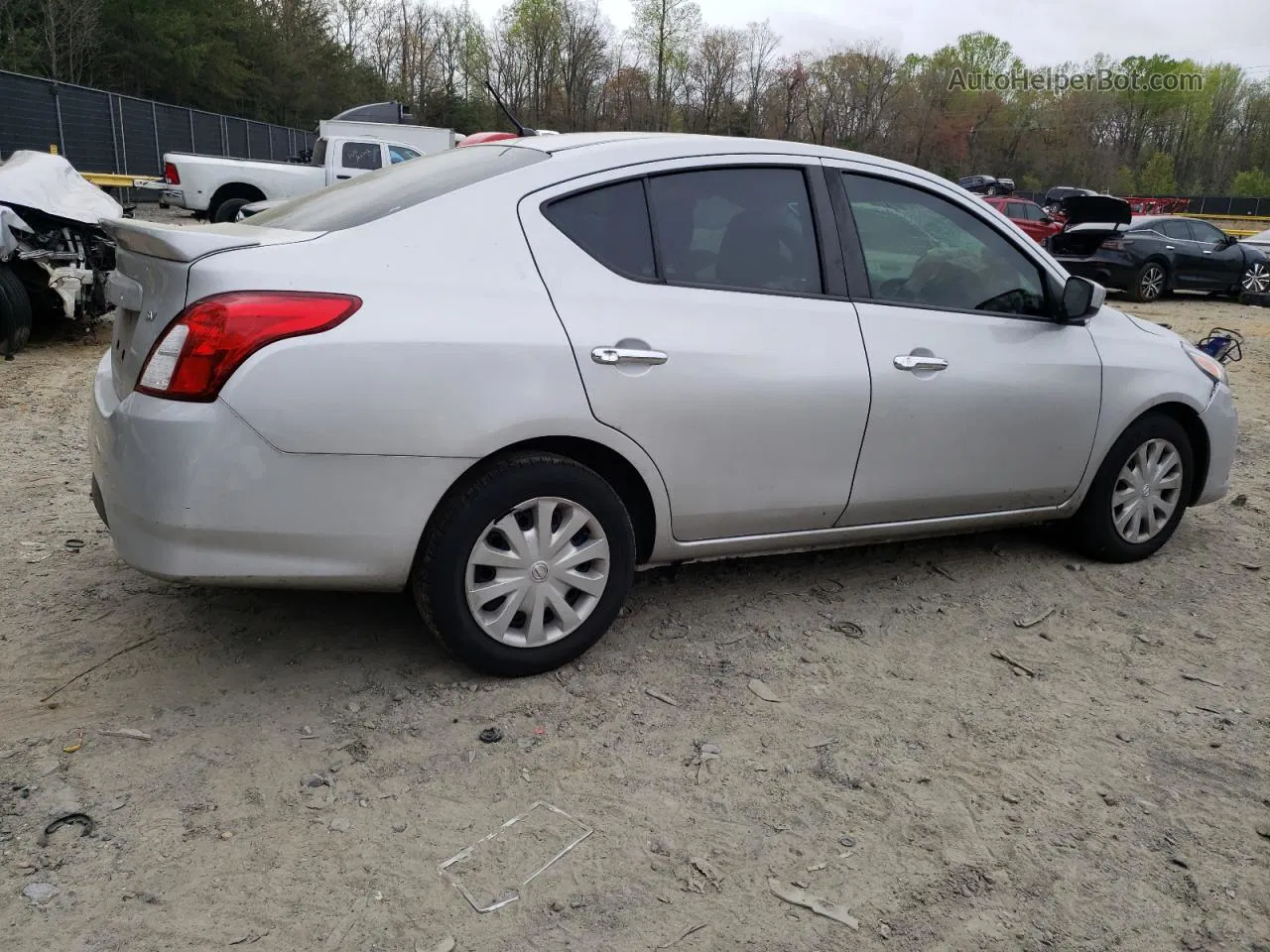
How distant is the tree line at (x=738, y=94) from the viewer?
169ft

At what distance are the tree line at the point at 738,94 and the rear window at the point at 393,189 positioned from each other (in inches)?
1702

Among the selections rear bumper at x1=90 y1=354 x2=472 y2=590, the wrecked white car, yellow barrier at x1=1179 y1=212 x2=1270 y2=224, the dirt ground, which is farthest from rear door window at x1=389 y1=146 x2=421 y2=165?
yellow barrier at x1=1179 y1=212 x2=1270 y2=224

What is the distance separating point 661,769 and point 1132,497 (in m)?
2.76

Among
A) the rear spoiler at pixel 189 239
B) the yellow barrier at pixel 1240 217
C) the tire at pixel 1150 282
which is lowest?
the tire at pixel 1150 282

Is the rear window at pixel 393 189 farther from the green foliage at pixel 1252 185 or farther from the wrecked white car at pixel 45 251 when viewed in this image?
the green foliage at pixel 1252 185

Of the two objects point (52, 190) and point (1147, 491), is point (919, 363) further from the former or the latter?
point (52, 190)

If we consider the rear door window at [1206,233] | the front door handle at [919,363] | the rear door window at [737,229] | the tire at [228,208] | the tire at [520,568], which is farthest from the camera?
the rear door window at [1206,233]

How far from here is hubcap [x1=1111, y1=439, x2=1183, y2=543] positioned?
4426 millimetres

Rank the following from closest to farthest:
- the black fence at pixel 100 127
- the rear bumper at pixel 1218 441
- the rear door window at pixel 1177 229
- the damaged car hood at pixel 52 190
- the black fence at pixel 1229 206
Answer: the rear bumper at pixel 1218 441, the damaged car hood at pixel 52 190, the rear door window at pixel 1177 229, the black fence at pixel 100 127, the black fence at pixel 1229 206

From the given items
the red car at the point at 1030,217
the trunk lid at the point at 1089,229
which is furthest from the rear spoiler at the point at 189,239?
the red car at the point at 1030,217


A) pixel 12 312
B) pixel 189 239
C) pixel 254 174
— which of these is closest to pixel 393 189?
pixel 189 239

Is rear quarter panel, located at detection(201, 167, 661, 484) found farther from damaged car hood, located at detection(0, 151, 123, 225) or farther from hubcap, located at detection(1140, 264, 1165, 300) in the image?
hubcap, located at detection(1140, 264, 1165, 300)

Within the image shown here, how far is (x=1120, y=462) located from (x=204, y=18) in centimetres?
4350

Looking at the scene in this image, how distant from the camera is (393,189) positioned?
3.26m
